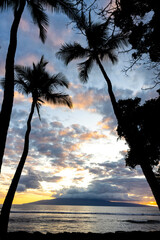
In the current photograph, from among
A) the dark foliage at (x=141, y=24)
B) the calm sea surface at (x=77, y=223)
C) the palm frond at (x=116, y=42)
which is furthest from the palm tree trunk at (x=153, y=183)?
the calm sea surface at (x=77, y=223)

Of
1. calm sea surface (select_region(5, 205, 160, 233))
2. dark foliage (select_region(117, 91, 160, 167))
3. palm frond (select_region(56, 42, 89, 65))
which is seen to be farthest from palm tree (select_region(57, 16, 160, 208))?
calm sea surface (select_region(5, 205, 160, 233))

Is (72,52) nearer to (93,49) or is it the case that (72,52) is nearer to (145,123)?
(93,49)

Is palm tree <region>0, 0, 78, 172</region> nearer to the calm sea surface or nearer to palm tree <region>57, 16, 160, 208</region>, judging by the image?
palm tree <region>57, 16, 160, 208</region>

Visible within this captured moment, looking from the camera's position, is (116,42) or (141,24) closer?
(141,24)

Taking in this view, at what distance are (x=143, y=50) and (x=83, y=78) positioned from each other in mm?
6002

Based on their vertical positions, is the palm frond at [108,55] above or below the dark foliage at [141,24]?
above

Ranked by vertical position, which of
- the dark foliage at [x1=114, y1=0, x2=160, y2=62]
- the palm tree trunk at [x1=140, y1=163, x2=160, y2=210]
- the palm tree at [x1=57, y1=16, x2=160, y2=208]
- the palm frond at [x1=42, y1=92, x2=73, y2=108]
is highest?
the palm tree at [x1=57, y1=16, x2=160, y2=208]

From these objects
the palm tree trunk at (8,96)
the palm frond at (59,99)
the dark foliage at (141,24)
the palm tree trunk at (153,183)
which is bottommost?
the palm tree trunk at (153,183)

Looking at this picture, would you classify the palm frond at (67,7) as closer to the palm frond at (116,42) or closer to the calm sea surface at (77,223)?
the palm frond at (116,42)

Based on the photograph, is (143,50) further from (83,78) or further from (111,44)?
(83,78)

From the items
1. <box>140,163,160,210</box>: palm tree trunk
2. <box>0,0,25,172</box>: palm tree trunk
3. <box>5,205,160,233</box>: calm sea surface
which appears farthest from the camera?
<box>5,205,160,233</box>: calm sea surface

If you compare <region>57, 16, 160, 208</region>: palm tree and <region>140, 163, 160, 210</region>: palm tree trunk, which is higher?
<region>57, 16, 160, 208</region>: palm tree

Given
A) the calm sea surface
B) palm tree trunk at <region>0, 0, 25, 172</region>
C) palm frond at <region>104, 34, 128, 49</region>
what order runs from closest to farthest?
palm tree trunk at <region>0, 0, 25, 172</region>
palm frond at <region>104, 34, 128, 49</region>
the calm sea surface

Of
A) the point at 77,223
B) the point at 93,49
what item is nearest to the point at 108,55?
the point at 93,49
